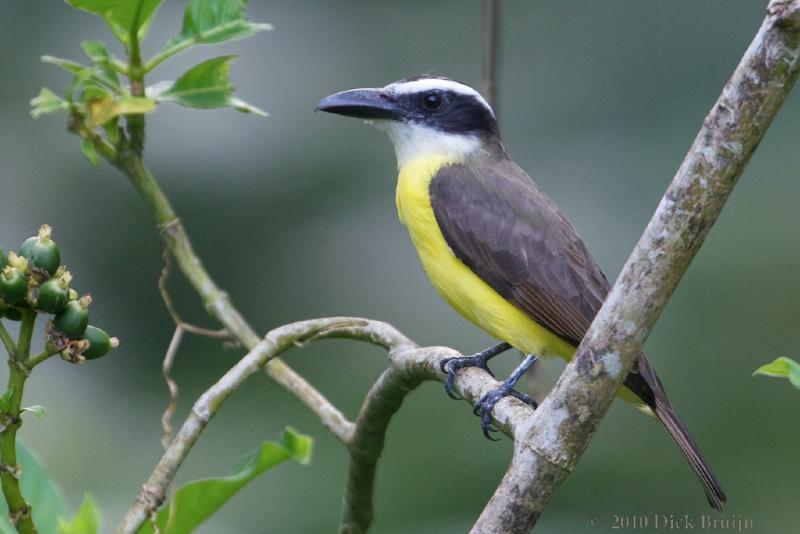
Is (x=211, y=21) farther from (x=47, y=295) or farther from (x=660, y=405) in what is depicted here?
(x=660, y=405)

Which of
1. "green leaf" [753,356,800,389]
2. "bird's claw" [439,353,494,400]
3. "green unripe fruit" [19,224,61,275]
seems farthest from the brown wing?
"green unripe fruit" [19,224,61,275]

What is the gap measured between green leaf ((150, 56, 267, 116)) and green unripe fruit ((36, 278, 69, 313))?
101 centimetres

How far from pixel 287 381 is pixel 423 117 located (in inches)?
38.5

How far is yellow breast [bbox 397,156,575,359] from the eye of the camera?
3.03m

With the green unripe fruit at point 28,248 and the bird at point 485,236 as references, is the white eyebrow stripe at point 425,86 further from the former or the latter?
the green unripe fruit at point 28,248

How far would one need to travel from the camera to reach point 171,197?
15.5 ft

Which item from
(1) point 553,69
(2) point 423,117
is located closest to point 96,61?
(2) point 423,117

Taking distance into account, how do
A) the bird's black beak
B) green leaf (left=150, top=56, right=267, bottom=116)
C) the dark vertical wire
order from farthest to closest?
the dark vertical wire, the bird's black beak, green leaf (left=150, top=56, right=267, bottom=116)

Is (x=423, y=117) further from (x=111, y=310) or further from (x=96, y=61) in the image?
(x=111, y=310)

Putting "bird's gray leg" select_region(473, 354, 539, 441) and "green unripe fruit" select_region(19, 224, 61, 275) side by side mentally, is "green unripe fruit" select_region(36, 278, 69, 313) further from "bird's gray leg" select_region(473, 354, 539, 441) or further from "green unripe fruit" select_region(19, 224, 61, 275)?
"bird's gray leg" select_region(473, 354, 539, 441)

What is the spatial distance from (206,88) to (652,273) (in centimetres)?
127

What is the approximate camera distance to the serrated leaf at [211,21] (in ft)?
8.64

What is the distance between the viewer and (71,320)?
169cm

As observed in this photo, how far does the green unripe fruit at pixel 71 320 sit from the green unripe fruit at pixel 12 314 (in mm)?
50
